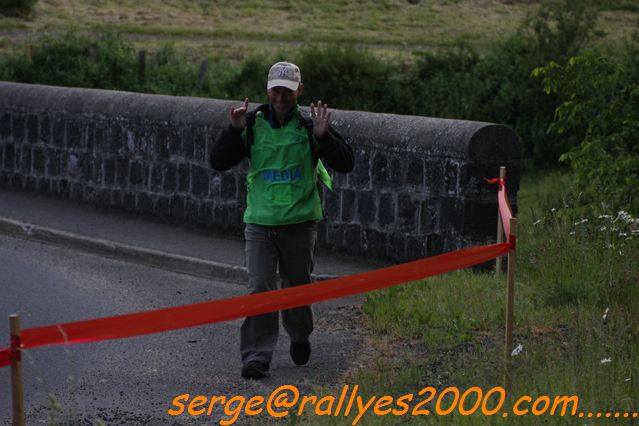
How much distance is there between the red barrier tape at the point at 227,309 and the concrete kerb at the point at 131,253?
421cm

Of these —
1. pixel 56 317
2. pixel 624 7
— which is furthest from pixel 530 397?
pixel 624 7

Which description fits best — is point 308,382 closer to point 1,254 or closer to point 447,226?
point 447,226

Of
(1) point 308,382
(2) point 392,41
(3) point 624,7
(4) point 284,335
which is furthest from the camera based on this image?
(3) point 624,7

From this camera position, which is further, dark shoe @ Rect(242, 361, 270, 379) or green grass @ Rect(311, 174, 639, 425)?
dark shoe @ Rect(242, 361, 270, 379)

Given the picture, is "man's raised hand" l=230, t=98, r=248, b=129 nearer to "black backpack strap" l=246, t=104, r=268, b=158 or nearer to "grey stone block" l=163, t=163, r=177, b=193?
"black backpack strap" l=246, t=104, r=268, b=158

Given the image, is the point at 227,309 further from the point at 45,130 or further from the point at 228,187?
the point at 45,130

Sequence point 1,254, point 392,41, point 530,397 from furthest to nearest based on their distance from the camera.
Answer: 1. point 392,41
2. point 1,254
3. point 530,397

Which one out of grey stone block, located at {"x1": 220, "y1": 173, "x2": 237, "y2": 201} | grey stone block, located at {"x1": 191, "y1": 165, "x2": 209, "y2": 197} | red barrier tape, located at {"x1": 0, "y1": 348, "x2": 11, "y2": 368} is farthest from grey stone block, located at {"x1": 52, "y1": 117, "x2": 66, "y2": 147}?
red barrier tape, located at {"x1": 0, "y1": 348, "x2": 11, "y2": 368}

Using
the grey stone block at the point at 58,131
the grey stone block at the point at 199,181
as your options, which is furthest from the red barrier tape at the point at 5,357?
the grey stone block at the point at 58,131

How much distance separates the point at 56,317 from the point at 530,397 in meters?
4.24

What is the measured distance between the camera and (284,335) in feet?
29.9

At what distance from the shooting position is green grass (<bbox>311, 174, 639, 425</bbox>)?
6.77m

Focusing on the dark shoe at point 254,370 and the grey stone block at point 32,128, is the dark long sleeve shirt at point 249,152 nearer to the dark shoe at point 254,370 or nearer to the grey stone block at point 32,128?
the dark shoe at point 254,370

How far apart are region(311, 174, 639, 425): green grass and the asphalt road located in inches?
14.0
